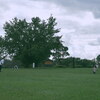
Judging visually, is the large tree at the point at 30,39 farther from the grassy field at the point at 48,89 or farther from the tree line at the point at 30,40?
the grassy field at the point at 48,89

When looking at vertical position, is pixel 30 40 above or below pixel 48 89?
above

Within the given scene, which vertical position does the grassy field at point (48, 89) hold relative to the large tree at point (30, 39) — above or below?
below

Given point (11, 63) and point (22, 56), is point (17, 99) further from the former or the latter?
point (11, 63)

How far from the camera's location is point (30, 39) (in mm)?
90625

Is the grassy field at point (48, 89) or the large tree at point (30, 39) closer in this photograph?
the grassy field at point (48, 89)

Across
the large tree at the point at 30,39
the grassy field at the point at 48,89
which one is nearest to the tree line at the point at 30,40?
the large tree at the point at 30,39

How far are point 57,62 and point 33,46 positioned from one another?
41.7ft

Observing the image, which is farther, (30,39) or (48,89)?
(30,39)

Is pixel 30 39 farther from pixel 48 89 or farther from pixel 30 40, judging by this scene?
pixel 48 89

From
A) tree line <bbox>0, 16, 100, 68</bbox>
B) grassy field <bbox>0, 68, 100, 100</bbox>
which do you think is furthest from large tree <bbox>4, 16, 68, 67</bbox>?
grassy field <bbox>0, 68, 100, 100</bbox>

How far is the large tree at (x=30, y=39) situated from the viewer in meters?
89.4

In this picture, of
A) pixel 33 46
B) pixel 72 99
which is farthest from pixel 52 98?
pixel 33 46

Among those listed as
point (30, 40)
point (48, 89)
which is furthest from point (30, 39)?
point (48, 89)

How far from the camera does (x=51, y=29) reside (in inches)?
3615
